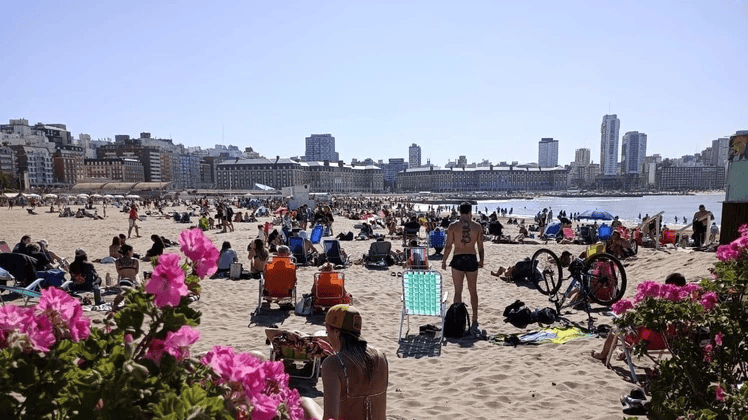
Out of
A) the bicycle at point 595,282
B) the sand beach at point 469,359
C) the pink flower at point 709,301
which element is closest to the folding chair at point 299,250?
the sand beach at point 469,359

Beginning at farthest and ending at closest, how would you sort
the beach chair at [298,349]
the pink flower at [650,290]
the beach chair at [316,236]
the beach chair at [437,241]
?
the beach chair at [316,236]
the beach chair at [437,241]
the beach chair at [298,349]
the pink flower at [650,290]

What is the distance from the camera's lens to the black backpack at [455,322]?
558cm

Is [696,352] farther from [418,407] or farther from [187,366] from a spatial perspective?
[187,366]

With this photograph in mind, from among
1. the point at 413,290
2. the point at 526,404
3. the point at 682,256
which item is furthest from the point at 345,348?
the point at 682,256

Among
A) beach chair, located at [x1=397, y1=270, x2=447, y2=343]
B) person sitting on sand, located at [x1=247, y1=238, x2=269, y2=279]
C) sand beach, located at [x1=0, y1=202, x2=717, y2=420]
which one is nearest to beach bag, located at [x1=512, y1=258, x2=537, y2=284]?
sand beach, located at [x1=0, y1=202, x2=717, y2=420]

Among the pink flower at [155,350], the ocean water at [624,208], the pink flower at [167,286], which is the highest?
the pink flower at [167,286]

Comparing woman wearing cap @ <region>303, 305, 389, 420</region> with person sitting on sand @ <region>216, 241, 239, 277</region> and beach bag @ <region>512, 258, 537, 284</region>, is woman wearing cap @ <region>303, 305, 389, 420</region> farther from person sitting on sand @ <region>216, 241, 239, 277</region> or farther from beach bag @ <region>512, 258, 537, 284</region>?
person sitting on sand @ <region>216, 241, 239, 277</region>

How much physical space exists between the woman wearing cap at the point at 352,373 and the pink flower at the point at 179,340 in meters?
1.19

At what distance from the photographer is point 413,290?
5906 millimetres

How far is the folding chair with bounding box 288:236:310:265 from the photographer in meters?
10.8

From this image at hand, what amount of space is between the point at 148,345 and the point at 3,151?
11383cm

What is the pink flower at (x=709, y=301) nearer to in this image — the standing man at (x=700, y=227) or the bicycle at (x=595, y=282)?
the bicycle at (x=595, y=282)

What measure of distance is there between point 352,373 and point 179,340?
131 cm

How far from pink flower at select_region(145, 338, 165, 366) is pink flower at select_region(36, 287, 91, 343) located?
0.60 feet
